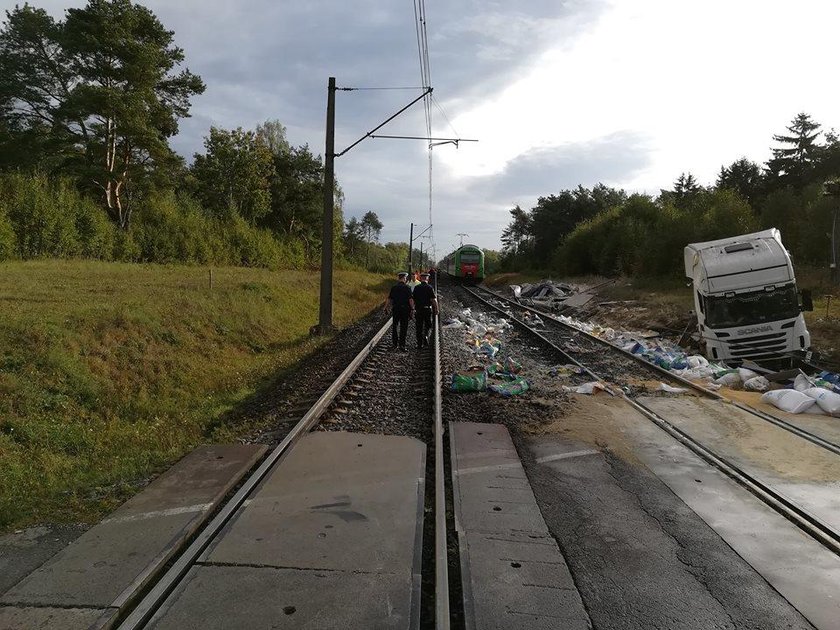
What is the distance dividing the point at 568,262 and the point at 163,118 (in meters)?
40.0

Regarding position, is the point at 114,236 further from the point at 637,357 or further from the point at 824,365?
the point at 824,365

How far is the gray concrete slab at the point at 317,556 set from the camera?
3.12m

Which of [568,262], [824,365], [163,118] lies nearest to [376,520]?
[824,365]

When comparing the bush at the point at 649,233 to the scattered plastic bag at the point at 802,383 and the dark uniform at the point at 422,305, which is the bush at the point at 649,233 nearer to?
the scattered plastic bag at the point at 802,383

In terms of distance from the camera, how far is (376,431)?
680 cm

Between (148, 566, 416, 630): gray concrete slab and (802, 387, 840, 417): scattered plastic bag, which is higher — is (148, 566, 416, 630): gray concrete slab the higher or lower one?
the lower one

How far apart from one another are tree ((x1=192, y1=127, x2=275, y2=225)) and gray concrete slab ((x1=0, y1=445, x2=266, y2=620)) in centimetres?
4655

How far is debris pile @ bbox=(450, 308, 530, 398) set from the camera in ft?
29.9

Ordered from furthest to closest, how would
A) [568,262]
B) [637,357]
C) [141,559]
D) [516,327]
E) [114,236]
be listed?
[568,262]
[114,236]
[516,327]
[637,357]
[141,559]

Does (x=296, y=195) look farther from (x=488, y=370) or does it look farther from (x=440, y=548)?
(x=440, y=548)

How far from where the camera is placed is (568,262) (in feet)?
189

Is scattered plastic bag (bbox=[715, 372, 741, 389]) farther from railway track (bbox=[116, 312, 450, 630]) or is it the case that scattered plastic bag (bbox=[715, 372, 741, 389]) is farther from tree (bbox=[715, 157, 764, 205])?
tree (bbox=[715, 157, 764, 205])

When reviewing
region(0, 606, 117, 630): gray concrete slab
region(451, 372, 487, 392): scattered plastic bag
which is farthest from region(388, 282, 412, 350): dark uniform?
region(0, 606, 117, 630): gray concrete slab

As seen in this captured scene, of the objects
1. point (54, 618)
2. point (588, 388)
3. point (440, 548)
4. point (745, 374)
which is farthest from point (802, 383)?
point (54, 618)
